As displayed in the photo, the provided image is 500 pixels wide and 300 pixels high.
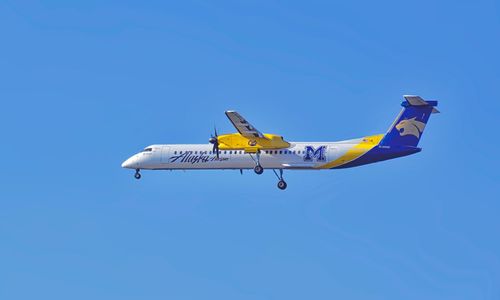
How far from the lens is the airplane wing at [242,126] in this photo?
76.5m

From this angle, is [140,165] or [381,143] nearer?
[381,143]

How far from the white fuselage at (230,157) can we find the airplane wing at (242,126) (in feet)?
5.03

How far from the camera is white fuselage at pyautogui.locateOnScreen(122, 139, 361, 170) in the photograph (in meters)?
77.8

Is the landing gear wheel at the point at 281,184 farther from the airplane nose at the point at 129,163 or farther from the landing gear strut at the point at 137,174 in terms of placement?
the airplane nose at the point at 129,163

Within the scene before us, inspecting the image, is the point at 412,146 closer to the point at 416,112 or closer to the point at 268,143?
the point at 416,112

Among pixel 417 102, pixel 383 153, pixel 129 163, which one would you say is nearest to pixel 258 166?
pixel 383 153

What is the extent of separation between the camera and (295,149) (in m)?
78.2

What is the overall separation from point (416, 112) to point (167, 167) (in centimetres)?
1748

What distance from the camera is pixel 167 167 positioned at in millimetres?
82750

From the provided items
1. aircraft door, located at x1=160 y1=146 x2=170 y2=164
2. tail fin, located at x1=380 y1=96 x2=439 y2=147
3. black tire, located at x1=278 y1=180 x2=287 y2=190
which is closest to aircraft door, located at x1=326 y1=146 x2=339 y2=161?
tail fin, located at x1=380 y1=96 x2=439 y2=147

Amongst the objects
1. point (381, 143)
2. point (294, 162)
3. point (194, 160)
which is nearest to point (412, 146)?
point (381, 143)

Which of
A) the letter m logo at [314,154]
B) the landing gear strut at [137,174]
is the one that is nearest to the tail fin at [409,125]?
the letter m logo at [314,154]

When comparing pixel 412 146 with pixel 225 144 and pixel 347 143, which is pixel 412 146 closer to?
pixel 347 143

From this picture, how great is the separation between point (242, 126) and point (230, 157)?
10.7 ft
